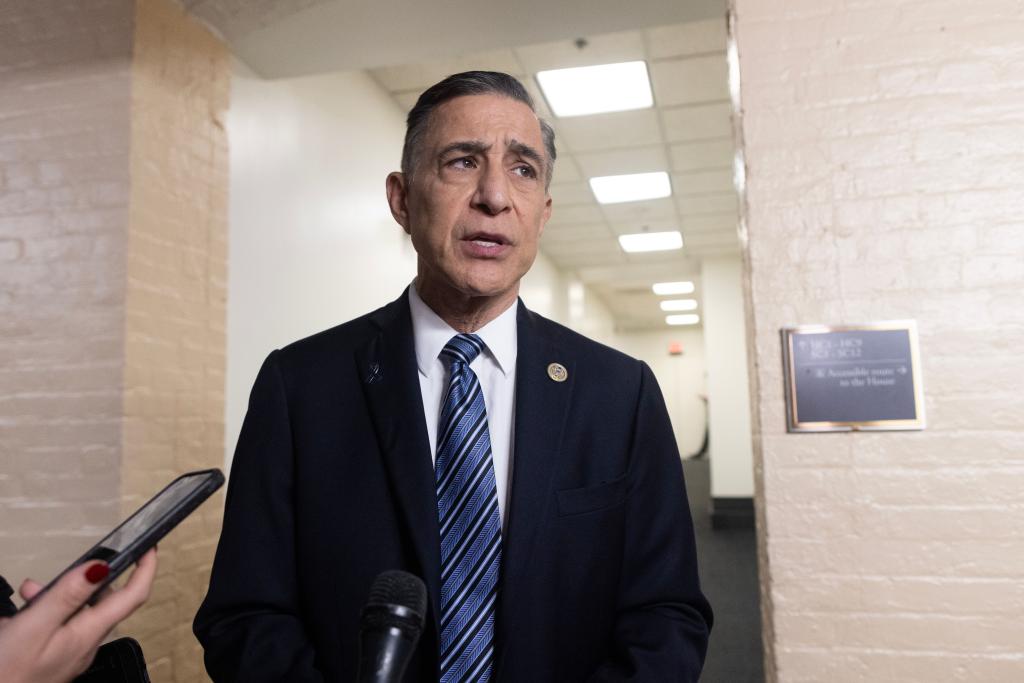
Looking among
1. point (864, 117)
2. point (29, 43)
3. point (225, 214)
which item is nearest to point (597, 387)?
point (864, 117)

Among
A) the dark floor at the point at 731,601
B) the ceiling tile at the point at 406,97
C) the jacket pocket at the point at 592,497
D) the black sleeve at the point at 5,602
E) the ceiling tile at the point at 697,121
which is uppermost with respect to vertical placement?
the ceiling tile at the point at 406,97

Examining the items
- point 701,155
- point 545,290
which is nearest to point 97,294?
point 701,155

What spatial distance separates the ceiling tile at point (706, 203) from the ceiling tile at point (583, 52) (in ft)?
8.50

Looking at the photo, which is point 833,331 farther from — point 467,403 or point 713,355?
point 713,355

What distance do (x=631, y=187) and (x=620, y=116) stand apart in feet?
4.73

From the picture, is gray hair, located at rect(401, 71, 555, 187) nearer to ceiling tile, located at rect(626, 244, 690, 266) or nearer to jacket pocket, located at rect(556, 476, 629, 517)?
jacket pocket, located at rect(556, 476, 629, 517)

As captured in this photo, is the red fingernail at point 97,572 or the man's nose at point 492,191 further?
the man's nose at point 492,191

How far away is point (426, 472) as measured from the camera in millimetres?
1173

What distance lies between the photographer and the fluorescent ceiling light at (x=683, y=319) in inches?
588

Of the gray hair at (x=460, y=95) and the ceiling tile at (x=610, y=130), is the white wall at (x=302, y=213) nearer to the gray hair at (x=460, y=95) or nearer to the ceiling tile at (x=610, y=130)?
the ceiling tile at (x=610, y=130)

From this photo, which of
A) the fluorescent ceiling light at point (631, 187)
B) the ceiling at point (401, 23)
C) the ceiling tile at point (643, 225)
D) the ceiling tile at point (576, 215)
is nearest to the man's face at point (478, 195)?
the ceiling at point (401, 23)

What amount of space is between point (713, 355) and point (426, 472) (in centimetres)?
838

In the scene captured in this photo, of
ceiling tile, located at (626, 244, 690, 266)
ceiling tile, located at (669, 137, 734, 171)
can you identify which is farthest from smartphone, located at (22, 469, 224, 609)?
ceiling tile, located at (626, 244, 690, 266)

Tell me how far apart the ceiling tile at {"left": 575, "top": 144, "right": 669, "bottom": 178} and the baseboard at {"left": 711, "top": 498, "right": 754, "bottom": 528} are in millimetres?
4651
